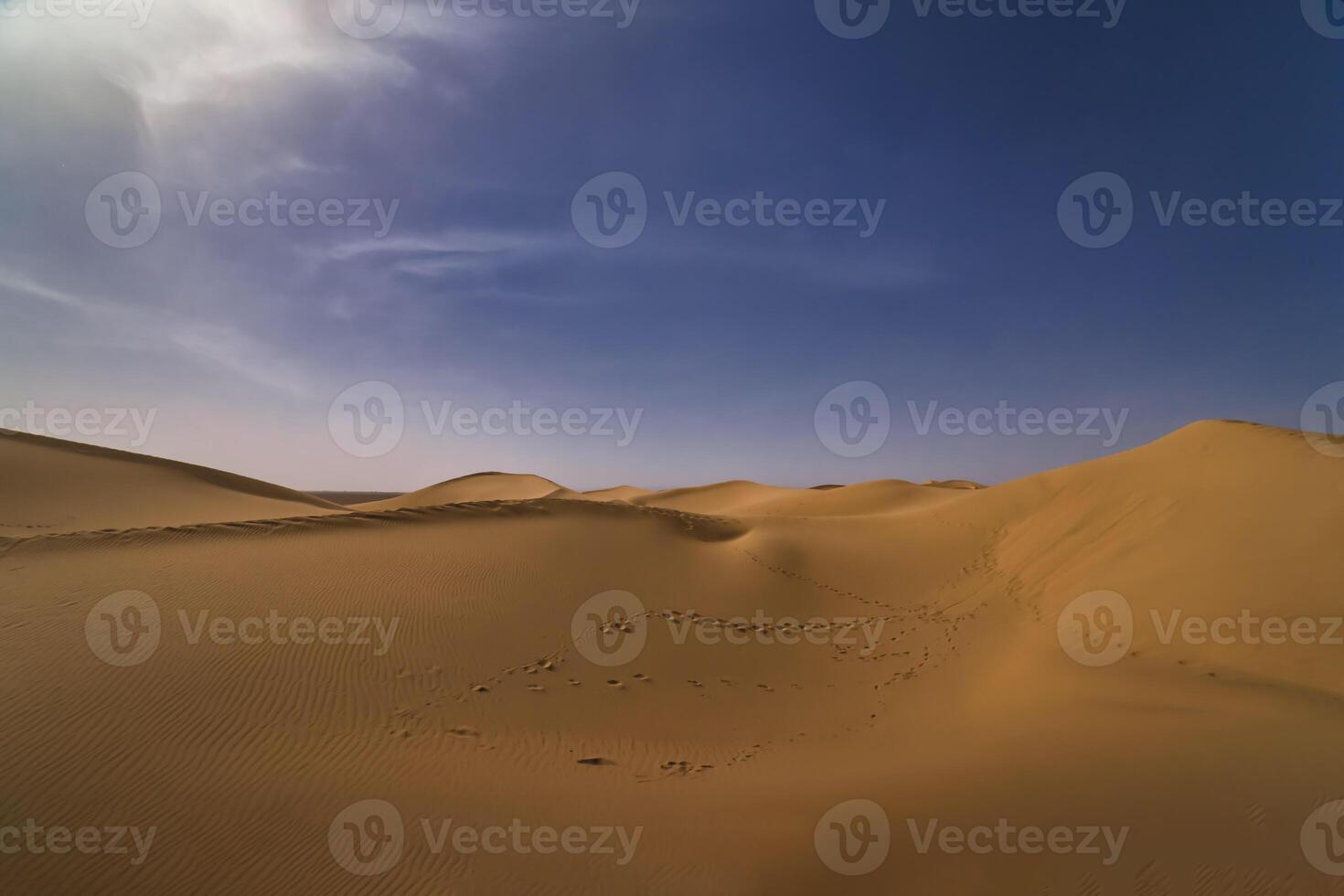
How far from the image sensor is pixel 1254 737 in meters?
5.84

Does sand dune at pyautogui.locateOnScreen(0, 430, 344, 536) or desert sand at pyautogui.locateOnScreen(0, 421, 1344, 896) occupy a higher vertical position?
sand dune at pyautogui.locateOnScreen(0, 430, 344, 536)

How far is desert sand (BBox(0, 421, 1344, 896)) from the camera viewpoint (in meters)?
4.82

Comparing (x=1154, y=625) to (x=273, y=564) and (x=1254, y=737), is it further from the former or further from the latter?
(x=273, y=564)

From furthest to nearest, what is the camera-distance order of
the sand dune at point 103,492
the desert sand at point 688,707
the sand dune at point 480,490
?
the sand dune at point 480,490 → the sand dune at point 103,492 → the desert sand at point 688,707

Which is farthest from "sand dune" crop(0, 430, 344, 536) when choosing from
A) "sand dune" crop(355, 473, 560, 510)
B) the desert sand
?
"sand dune" crop(355, 473, 560, 510)

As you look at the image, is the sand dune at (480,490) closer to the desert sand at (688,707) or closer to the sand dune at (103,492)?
the sand dune at (103,492)

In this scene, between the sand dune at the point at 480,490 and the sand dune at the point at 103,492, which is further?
the sand dune at the point at 480,490

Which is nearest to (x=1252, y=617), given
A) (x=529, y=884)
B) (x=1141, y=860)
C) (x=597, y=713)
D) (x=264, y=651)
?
(x=1141, y=860)

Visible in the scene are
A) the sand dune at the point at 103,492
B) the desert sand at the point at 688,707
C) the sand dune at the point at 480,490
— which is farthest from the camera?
the sand dune at the point at 480,490

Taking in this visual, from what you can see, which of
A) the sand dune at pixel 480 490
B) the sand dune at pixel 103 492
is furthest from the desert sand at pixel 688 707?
the sand dune at pixel 480 490

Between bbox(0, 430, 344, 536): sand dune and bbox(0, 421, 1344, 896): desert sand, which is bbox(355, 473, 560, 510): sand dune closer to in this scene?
bbox(0, 430, 344, 536): sand dune

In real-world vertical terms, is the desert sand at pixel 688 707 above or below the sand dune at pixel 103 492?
below

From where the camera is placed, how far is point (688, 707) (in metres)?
8.90

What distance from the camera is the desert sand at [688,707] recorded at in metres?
4.82
